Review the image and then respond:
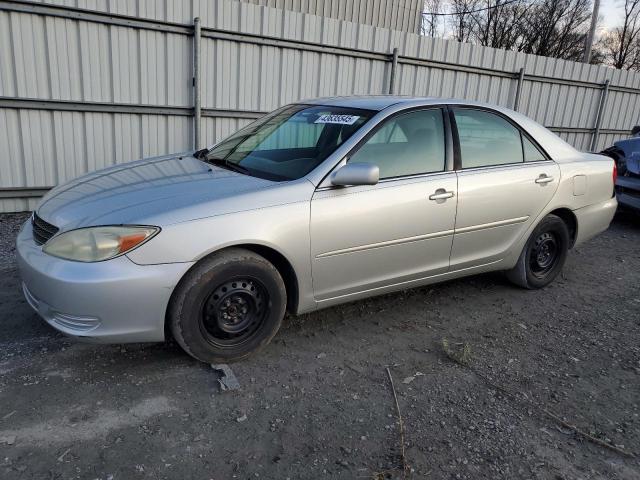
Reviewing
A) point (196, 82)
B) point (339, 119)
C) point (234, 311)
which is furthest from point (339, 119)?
point (196, 82)

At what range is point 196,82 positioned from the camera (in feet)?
21.8

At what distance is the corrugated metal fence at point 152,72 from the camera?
228 inches

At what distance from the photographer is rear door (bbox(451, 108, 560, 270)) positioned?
388 centimetres

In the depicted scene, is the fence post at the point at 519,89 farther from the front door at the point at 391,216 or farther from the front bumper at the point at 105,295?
the front bumper at the point at 105,295

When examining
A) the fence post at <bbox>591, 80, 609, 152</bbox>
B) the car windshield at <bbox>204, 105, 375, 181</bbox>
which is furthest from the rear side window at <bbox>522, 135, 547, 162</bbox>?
the fence post at <bbox>591, 80, 609, 152</bbox>

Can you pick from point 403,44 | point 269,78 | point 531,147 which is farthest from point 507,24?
point 531,147

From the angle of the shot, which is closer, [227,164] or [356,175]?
[356,175]

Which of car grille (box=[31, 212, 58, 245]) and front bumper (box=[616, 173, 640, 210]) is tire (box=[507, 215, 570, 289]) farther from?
car grille (box=[31, 212, 58, 245])

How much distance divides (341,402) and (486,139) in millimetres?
2409

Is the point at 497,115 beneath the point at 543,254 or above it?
above

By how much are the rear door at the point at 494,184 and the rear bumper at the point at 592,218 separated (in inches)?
22.3

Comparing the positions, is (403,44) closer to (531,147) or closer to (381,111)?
(531,147)

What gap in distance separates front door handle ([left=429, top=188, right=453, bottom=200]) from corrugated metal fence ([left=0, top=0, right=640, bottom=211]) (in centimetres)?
415

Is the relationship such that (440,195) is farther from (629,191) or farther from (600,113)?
(600,113)
